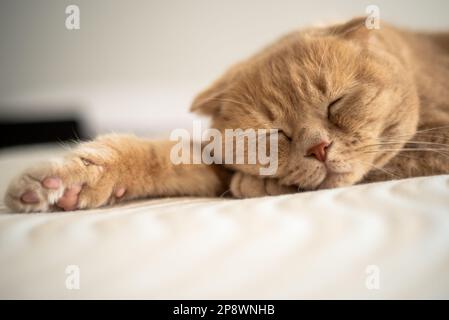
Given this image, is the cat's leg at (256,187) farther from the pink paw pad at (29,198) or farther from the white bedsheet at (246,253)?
the pink paw pad at (29,198)

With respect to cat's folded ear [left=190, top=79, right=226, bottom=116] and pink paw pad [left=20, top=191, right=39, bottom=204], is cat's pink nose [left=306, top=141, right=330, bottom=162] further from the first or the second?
pink paw pad [left=20, top=191, right=39, bottom=204]

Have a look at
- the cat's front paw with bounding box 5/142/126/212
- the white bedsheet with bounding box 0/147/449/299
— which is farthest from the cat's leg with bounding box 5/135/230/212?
the white bedsheet with bounding box 0/147/449/299

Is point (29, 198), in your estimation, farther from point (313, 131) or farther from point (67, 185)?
point (313, 131)

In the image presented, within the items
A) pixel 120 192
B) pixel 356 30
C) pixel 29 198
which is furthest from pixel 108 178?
pixel 356 30

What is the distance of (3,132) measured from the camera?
3.71 metres

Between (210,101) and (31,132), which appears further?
(31,132)

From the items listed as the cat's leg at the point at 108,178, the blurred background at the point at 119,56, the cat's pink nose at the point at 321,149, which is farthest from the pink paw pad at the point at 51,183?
the blurred background at the point at 119,56

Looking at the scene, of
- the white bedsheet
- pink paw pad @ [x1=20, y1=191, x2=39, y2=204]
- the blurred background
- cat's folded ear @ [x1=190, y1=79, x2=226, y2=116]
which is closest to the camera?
the white bedsheet

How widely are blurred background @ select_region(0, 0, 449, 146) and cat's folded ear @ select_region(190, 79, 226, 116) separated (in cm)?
178

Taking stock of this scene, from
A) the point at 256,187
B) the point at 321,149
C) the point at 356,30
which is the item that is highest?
the point at 356,30

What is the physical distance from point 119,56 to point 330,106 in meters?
3.14

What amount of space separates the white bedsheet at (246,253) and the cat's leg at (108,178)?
164 mm

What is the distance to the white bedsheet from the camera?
Result: 1.85 ft

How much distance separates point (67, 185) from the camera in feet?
3.02
